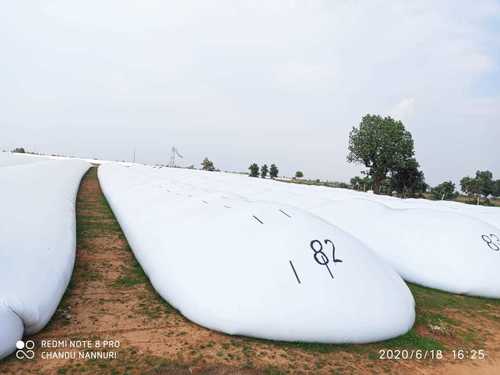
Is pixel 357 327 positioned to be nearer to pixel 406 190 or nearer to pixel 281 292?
pixel 281 292

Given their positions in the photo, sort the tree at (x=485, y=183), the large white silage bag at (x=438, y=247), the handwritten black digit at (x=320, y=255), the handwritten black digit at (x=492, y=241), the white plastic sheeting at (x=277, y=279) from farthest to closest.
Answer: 1. the tree at (x=485, y=183)
2. the handwritten black digit at (x=492, y=241)
3. the large white silage bag at (x=438, y=247)
4. the handwritten black digit at (x=320, y=255)
5. the white plastic sheeting at (x=277, y=279)

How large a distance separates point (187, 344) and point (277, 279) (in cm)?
153

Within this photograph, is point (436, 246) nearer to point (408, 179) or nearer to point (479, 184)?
point (408, 179)

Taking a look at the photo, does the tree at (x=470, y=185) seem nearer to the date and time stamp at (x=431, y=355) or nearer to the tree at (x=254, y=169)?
the tree at (x=254, y=169)

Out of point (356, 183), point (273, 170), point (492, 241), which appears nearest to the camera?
point (492, 241)

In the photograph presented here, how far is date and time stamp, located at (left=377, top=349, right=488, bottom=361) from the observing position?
16.3 ft

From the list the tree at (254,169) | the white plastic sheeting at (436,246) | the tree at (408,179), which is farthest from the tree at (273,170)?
the white plastic sheeting at (436,246)

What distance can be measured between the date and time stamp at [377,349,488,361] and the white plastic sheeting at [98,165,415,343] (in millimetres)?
296

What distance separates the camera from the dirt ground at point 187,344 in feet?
13.6

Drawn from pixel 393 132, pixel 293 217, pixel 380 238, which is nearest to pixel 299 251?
pixel 293 217

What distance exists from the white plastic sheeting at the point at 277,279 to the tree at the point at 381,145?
38.4 meters
